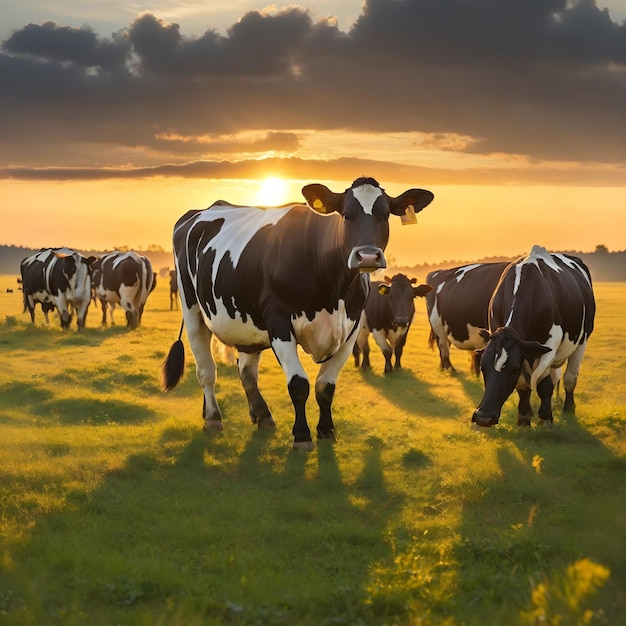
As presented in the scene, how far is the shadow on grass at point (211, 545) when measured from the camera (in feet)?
17.8

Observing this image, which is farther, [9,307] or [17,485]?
[9,307]

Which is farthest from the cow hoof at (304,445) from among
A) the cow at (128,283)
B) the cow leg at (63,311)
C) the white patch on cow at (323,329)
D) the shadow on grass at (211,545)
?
the cow at (128,283)

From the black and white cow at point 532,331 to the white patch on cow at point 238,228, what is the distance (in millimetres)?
3318

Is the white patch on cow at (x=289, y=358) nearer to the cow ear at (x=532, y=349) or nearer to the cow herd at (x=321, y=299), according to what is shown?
the cow herd at (x=321, y=299)

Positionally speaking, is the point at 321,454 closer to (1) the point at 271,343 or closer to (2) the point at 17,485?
(1) the point at 271,343

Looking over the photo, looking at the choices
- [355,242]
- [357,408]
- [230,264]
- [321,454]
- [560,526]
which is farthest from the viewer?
[357,408]

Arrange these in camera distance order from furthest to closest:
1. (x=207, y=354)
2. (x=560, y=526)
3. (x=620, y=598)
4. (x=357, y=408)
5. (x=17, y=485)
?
1. (x=357, y=408)
2. (x=207, y=354)
3. (x=17, y=485)
4. (x=560, y=526)
5. (x=620, y=598)

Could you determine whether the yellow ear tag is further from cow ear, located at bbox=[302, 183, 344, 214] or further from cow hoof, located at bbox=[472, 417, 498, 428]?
cow hoof, located at bbox=[472, 417, 498, 428]

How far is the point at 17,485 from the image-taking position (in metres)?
8.37

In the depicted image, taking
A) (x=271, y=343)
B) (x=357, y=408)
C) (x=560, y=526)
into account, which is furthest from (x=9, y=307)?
(x=560, y=526)

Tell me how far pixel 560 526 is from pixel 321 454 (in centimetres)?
338

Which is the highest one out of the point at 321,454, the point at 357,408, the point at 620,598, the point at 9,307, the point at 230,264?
the point at 230,264

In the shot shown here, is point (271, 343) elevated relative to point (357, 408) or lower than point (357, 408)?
elevated

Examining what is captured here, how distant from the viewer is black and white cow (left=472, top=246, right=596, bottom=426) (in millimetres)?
9938
